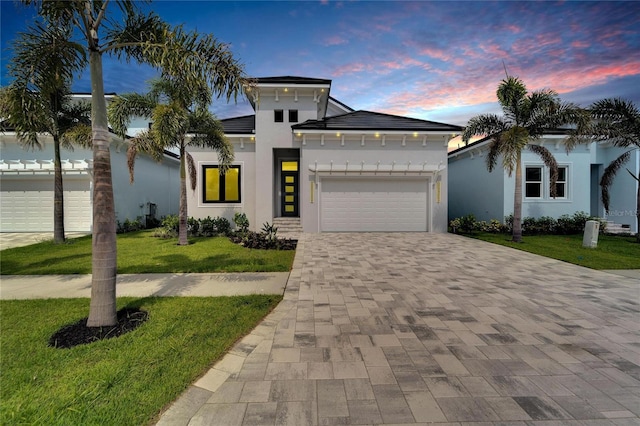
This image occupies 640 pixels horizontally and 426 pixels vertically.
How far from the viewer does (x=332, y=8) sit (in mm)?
10000

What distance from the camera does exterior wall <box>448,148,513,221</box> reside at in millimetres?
15102

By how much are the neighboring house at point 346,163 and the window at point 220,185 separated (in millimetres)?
326

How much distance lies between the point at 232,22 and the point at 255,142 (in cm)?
611

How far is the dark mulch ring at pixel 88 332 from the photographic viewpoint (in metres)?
3.38

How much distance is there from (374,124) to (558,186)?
37.4 feet

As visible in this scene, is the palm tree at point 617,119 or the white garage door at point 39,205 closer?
the palm tree at point 617,119

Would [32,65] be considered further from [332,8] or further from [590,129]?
[590,129]

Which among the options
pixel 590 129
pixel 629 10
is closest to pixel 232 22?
pixel 629 10

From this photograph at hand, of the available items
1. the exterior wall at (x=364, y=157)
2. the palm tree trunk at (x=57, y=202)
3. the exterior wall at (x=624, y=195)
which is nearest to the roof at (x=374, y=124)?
the exterior wall at (x=364, y=157)

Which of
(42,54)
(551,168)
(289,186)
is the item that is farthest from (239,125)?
(551,168)

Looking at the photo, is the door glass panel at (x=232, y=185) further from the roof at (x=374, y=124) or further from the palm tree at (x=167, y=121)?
the roof at (x=374, y=124)

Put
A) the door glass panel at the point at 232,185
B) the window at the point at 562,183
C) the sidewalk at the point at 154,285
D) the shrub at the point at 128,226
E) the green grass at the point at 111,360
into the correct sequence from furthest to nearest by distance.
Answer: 1. the door glass panel at the point at 232,185
2. the window at the point at 562,183
3. the shrub at the point at 128,226
4. the sidewalk at the point at 154,285
5. the green grass at the point at 111,360

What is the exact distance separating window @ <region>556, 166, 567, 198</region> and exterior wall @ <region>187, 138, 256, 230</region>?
17.7m

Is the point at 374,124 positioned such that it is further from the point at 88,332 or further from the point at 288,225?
the point at 88,332
